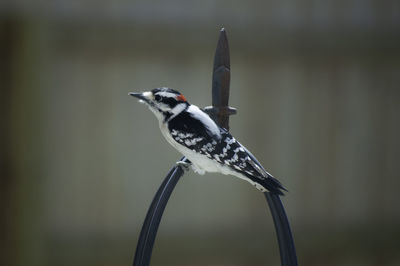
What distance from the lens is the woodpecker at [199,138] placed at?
56.2 inches

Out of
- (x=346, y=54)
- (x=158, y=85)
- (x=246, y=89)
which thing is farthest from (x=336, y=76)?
(x=158, y=85)

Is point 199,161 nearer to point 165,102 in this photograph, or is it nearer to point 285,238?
point 165,102

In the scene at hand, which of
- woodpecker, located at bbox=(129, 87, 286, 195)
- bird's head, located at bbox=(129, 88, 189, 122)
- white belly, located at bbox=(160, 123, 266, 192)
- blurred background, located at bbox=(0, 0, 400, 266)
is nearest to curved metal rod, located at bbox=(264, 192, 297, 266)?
woodpecker, located at bbox=(129, 87, 286, 195)

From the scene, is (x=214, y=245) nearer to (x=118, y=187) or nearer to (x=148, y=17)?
(x=118, y=187)

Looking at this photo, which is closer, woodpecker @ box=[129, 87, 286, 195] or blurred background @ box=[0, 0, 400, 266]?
woodpecker @ box=[129, 87, 286, 195]

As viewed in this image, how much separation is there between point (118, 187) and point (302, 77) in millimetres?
1216

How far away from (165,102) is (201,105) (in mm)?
1216

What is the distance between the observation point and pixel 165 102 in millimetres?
1523

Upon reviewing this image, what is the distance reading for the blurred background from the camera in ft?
8.50

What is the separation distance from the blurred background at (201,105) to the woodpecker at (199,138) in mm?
1099

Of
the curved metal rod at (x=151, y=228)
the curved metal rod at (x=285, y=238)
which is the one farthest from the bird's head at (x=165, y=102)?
the curved metal rod at (x=285, y=238)

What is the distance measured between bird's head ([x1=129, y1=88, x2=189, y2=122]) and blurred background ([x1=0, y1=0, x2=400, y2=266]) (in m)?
1.09

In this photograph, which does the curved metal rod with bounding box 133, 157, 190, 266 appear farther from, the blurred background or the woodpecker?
the blurred background

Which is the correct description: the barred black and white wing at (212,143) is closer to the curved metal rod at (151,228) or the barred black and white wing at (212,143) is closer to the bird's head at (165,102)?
the bird's head at (165,102)
